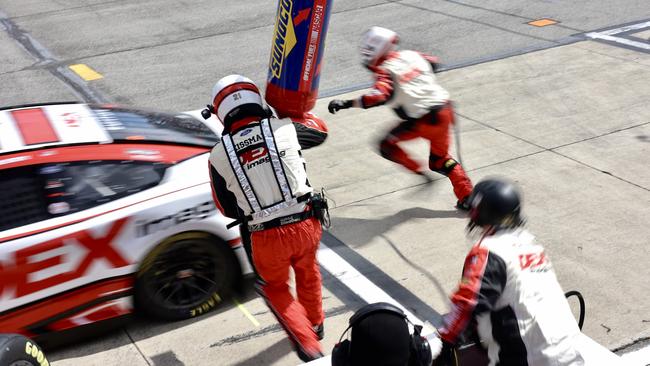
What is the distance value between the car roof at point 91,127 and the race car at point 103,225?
13 millimetres

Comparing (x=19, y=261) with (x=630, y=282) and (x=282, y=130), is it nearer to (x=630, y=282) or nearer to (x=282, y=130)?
(x=282, y=130)

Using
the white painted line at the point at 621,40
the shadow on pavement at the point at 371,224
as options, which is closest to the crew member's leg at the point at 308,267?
the shadow on pavement at the point at 371,224

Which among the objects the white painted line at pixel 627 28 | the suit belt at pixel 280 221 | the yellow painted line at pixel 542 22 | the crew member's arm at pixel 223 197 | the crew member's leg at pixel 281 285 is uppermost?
the crew member's arm at pixel 223 197

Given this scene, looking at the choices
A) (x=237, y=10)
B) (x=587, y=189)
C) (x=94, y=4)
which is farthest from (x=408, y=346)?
(x=94, y=4)

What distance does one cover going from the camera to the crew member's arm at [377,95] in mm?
6805

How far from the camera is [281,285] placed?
4930 mm

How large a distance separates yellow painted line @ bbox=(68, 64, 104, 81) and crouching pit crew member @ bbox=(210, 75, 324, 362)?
732cm

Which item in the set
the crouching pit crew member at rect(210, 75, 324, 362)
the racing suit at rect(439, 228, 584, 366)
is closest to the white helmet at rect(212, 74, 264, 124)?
the crouching pit crew member at rect(210, 75, 324, 362)

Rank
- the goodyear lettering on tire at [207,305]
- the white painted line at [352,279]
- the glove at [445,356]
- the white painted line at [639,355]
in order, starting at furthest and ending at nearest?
1. the white painted line at [352,279]
2. the goodyear lettering on tire at [207,305]
3. the white painted line at [639,355]
4. the glove at [445,356]

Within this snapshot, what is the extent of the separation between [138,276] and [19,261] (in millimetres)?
804

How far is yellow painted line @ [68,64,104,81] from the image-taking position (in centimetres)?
Answer: 1159

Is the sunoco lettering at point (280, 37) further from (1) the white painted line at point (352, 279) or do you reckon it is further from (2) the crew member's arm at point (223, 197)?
(1) the white painted line at point (352, 279)

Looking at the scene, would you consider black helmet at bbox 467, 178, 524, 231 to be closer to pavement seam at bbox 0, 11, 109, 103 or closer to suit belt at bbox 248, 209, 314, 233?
suit belt at bbox 248, 209, 314, 233

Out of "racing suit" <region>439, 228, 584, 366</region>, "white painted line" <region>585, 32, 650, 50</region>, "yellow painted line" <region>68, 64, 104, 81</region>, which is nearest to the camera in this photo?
"racing suit" <region>439, 228, 584, 366</region>
